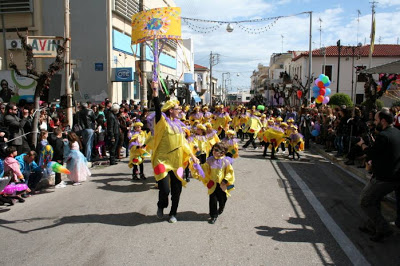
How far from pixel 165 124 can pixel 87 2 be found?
18142mm

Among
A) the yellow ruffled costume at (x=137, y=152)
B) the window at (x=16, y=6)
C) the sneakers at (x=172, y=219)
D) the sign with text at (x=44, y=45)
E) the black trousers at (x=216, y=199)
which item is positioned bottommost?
the sneakers at (x=172, y=219)

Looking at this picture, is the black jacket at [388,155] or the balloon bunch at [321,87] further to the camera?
the balloon bunch at [321,87]

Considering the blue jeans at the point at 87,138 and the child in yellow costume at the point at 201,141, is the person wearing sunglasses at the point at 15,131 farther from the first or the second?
the child in yellow costume at the point at 201,141

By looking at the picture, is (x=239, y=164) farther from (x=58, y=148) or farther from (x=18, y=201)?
(x=18, y=201)

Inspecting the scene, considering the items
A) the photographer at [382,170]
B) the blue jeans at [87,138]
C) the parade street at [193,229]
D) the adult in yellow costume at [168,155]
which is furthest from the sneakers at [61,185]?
the photographer at [382,170]

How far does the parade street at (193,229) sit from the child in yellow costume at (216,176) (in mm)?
340

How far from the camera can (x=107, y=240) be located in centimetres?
503

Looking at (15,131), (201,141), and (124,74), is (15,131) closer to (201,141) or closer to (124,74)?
(201,141)

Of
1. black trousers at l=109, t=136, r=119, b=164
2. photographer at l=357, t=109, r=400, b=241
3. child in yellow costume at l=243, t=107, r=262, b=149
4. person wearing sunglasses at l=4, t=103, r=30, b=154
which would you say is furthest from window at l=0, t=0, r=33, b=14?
photographer at l=357, t=109, r=400, b=241

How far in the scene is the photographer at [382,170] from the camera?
494 cm

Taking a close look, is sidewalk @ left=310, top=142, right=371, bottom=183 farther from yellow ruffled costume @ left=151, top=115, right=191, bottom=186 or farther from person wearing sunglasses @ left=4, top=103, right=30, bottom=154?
person wearing sunglasses @ left=4, top=103, right=30, bottom=154

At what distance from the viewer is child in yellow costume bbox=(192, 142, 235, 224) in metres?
5.88

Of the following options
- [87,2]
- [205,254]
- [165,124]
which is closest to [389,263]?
[205,254]

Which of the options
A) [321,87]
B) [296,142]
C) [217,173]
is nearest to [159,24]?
[296,142]
